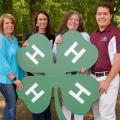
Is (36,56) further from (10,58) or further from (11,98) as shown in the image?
(11,98)

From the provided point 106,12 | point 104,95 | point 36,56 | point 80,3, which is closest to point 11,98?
point 36,56

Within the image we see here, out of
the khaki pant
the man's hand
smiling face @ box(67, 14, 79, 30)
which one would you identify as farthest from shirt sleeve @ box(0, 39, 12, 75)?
the khaki pant

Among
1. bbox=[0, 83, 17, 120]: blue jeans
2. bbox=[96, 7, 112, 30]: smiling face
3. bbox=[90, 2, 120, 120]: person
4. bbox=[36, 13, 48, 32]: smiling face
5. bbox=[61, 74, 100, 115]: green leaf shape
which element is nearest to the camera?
bbox=[90, 2, 120, 120]: person

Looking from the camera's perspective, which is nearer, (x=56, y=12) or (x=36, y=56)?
(x=36, y=56)

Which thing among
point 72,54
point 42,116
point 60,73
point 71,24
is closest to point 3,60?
point 60,73

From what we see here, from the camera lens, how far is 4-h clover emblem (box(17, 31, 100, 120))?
14.5 feet

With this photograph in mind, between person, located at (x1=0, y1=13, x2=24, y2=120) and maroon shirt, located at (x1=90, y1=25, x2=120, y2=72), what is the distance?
1.10m

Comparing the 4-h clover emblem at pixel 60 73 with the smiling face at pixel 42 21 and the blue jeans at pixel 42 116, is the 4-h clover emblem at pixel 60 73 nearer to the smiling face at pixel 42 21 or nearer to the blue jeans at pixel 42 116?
the smiling face at pixel 42 21

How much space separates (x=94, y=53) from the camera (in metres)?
4.27

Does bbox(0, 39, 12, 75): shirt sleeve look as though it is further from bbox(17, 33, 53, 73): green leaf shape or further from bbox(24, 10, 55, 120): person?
bbox(24, 10, 55, 120): person

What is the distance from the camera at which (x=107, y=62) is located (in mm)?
4156

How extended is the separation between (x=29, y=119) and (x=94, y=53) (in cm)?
231

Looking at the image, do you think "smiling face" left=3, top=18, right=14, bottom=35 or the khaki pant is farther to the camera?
"smiling face" left=3, top=18, right=14, bottom=35

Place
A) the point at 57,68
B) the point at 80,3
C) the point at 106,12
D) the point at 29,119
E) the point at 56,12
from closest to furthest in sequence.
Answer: the point at 106,12, the point at 57,68, the point at 29,119, the point at 80,3, the point at 56,12
